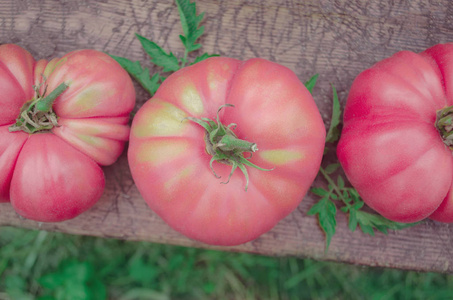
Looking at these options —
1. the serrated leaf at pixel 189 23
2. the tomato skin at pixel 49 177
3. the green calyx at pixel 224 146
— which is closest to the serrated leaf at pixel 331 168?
the green calyx at pixel 224 146

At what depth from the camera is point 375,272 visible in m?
1.47

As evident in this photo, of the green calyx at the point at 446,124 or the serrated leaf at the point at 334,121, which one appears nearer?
the green calyx at the point at 446,124

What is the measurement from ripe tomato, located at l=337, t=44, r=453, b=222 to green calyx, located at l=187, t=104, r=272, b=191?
324 millimetres

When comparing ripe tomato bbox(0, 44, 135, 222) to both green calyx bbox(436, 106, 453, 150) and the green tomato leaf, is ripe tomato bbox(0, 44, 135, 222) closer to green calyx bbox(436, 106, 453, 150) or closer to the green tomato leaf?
the green tomato leaf

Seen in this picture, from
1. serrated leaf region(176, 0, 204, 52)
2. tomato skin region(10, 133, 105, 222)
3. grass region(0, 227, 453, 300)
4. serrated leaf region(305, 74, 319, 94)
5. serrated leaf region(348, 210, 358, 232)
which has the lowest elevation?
grass region(0, 227, 453, 300)

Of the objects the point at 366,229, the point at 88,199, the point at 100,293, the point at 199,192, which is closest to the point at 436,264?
the point at 366,229

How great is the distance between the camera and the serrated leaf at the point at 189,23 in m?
1.01

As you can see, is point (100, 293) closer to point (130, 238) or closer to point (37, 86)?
point (130, 238)

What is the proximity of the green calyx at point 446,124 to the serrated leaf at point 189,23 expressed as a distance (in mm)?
636

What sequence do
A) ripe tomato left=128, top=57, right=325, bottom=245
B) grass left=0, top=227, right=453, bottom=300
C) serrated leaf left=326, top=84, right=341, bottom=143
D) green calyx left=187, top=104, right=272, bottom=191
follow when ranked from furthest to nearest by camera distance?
grass left=0, top=227, right=453, bottom=300, serrated leaf left=326, top=84, right=341, bottom=143, ripe tomato left=128, top=57, right=325, bottom=245, green calyx left=187, top=104, right=272, bottom=191

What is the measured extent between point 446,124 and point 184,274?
107 cm

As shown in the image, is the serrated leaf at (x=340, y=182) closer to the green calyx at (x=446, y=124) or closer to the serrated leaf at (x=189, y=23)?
the green calyx at (x=446, y=124)

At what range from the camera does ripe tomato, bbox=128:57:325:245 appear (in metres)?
0.74

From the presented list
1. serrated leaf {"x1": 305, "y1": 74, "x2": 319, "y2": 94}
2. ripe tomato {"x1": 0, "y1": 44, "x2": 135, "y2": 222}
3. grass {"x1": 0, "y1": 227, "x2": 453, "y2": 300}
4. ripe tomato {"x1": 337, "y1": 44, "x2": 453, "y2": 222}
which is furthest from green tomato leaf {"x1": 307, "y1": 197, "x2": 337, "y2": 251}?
ripe tomato {"x1": 0, "y1": 44, "x2": 135, "y2": 222}
